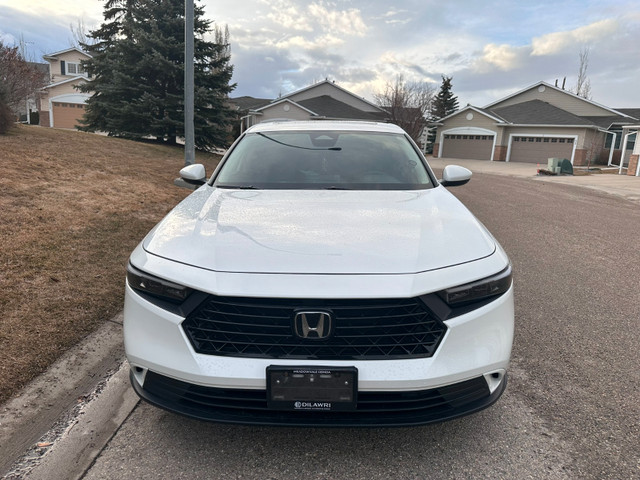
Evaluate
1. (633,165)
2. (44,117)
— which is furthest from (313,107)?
(633,165)

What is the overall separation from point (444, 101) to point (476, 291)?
198 ft

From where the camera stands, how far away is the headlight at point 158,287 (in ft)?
6.88

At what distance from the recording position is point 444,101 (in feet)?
190

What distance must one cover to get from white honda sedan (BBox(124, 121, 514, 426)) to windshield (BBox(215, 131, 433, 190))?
1088 millimetres

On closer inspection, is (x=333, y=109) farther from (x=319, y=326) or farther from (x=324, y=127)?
(x=319, y=326)

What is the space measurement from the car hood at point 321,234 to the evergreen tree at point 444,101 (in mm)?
58084

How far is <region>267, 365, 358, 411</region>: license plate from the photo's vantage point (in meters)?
1.96

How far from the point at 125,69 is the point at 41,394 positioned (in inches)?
709

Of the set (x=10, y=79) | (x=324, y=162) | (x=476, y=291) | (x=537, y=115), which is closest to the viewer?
(x=476, y=291)

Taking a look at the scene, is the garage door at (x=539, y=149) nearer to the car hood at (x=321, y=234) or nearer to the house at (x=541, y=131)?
the house at (x=541, y=131)

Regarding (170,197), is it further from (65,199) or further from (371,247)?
(371,247)

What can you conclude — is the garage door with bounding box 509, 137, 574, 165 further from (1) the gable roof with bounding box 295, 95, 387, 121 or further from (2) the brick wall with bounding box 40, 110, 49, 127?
(2) the brick wall with bounding box 40, 110, 49, 127

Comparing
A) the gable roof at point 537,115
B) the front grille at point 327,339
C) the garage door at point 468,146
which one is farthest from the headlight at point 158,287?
the garage door at point 468,146

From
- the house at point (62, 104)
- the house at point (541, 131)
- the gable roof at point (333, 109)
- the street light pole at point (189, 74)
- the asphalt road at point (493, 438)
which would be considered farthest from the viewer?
the gable roof at point (333, 109)
